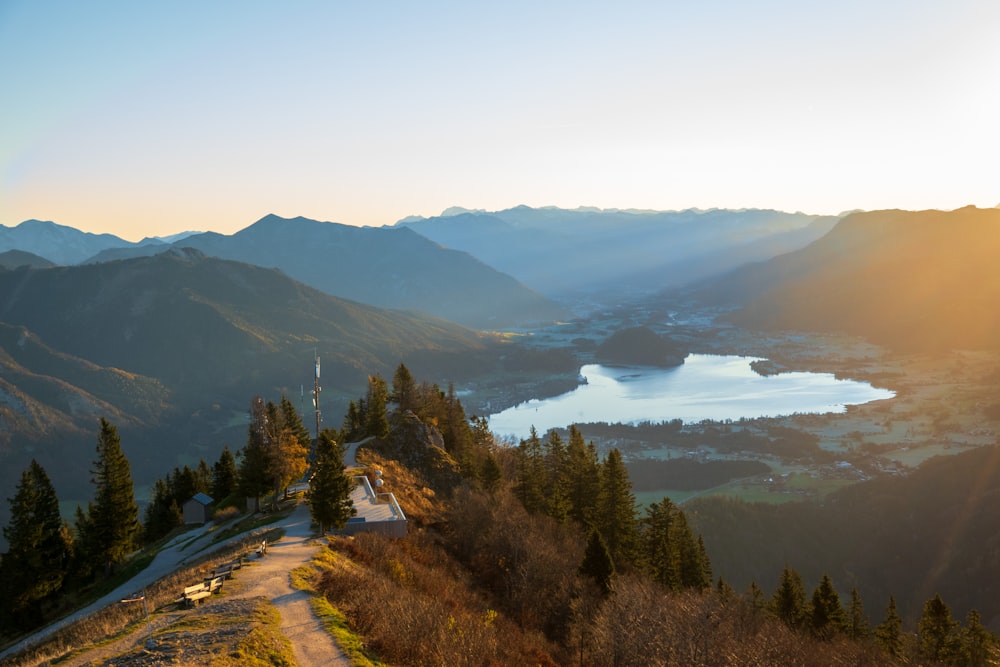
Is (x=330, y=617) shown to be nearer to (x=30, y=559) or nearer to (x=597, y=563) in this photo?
(x=597, y=563)

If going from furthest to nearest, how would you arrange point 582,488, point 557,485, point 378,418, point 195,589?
1. point 378,418
2. point 582,488
3. point 557,485
4. point 195,589

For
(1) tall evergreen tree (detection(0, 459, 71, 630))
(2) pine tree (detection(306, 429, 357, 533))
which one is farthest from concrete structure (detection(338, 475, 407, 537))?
(1) tall evergreen tree (detection(0, 459, 71, 630))


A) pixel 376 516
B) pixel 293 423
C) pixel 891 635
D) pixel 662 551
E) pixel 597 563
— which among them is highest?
pixel 293 423

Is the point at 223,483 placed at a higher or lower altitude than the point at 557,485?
higher

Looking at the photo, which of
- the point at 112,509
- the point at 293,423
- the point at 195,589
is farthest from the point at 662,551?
the point at 112,509

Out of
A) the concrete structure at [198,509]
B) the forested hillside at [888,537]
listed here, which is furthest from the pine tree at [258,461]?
the forested hillside at [888,537]

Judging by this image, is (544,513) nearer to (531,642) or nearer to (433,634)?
(531,642)

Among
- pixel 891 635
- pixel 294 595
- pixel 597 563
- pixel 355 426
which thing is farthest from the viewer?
pixel 355 426

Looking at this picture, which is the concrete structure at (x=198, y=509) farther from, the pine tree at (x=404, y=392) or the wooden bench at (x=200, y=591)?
the wooden bench at (x=200, y=591)
